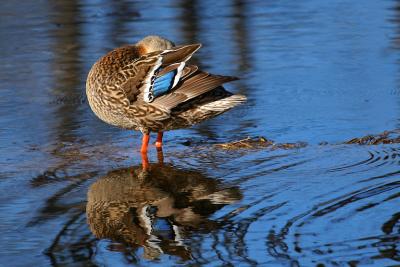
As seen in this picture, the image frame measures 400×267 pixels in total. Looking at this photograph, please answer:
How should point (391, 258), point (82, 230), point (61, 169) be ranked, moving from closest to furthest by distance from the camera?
1. point (391, 258)
2. point (82, 230)
3. point (61, 169)

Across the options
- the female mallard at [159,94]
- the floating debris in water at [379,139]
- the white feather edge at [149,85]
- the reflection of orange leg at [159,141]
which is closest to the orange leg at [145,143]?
the female mallard at [159,94]

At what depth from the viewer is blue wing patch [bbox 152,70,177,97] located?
7727 millimetres

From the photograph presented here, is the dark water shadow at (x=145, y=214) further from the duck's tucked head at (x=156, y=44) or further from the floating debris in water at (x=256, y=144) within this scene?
the duck's tucked head at (x=156, y=44)

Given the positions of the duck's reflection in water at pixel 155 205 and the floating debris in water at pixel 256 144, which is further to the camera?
the floating debris in water at pixel 256 144

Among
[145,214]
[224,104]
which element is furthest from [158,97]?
[145,214]

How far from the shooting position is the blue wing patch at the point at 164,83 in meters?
7.73

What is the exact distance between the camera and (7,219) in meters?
6.02

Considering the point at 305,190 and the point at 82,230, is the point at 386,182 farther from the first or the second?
the point at 82,230

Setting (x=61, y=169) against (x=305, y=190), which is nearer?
(x=305, y=190)

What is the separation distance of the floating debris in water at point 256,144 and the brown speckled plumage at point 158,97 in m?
0.29

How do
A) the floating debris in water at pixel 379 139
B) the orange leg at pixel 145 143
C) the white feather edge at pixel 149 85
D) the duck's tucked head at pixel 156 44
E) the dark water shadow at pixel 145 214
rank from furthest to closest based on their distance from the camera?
the duck's tucked head at pixel 156 44, the white feather edge at pixel 149 85, the orange leg at pixel 145 143, the floating debris in water at pixel 379 139, the dark water shadow at pixel 145 214

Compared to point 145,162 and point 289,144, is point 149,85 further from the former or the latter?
point 289,144

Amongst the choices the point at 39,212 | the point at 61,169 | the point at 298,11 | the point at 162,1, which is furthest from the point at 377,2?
the point at 39,212

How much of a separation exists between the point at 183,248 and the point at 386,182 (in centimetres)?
161
